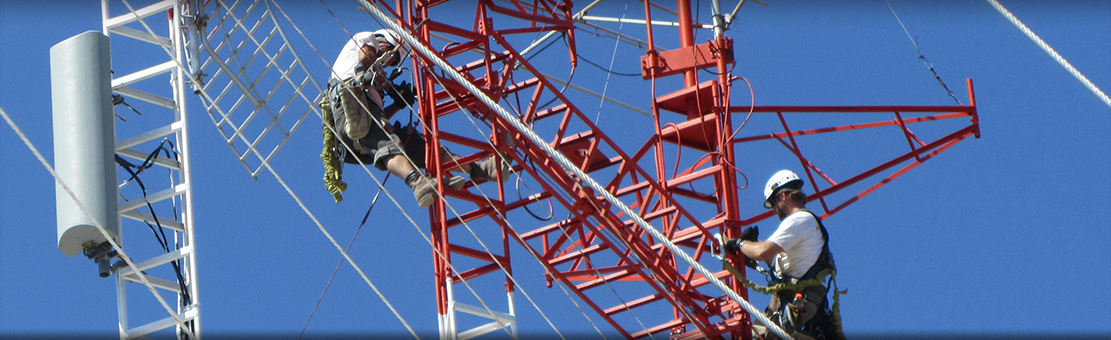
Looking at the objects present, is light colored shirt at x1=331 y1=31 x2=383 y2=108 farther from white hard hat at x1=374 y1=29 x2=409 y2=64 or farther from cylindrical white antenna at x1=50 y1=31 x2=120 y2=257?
cylindrical white antenna at x1=50 y1=31 x2=120 y2=257

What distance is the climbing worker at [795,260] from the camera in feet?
58.8

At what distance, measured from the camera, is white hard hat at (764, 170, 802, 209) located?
60.4ft

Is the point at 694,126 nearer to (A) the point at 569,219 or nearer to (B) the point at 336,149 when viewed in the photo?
(A) the point at 569,219

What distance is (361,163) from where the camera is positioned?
62.6 feet

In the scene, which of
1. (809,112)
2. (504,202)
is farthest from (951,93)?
(504,202)

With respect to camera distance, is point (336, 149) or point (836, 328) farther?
point (336, 149)

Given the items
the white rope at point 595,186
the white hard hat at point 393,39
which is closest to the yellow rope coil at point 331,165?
the white hard hat at point 393,39

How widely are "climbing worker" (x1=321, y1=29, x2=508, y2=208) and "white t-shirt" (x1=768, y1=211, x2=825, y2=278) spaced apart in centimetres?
333

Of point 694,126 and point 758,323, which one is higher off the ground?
point 694,126

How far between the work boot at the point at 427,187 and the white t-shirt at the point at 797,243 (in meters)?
3.08

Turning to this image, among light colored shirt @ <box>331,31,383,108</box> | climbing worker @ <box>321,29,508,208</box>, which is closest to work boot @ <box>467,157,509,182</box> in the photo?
climbing worker @ <box>321,29,508,208</box>

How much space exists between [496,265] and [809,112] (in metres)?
3.61

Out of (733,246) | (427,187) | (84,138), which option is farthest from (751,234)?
(84,138)

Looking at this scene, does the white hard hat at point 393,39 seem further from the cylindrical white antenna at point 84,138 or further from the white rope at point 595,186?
the cylindrical white antenna at point 84,138
